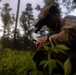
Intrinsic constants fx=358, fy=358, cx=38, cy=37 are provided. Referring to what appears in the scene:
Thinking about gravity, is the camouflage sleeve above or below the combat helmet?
below

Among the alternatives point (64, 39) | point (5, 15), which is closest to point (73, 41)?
point (64, 39)

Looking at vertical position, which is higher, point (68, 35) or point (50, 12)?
point (50, 12)

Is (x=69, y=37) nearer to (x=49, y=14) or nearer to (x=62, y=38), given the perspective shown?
(x=62, y=38)

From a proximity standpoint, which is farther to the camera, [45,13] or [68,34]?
[45,13]

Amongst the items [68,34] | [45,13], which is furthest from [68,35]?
[45,13]

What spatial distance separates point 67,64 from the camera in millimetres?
1959

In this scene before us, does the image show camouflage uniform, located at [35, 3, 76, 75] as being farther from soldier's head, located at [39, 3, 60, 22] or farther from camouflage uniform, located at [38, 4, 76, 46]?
soldier's head, located at [39, 3, 60, 22]

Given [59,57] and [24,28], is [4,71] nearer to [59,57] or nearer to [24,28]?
[59,57]

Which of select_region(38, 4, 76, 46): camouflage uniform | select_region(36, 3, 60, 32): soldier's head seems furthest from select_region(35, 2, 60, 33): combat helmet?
select_region(38, 4, 76, 46): camouflage uniform

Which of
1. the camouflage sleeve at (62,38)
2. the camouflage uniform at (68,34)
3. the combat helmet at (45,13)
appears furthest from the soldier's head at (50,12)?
the camouflage sleeve at (62,38)

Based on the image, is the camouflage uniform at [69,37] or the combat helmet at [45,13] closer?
the camouflage uniform at [69,37]

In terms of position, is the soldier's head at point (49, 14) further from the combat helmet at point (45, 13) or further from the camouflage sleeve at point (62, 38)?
the camouflage sleeve at point (62, 38)

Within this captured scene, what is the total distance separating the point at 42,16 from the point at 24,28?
6185 cm

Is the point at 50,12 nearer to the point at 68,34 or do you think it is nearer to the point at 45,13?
the point at 45,13
